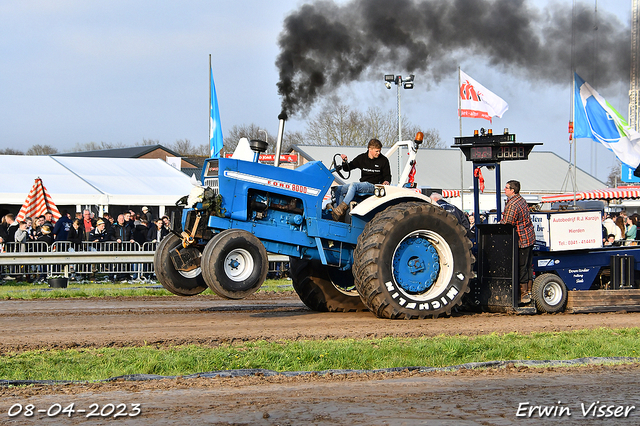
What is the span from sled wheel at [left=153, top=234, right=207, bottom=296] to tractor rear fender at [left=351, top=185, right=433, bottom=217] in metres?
2.25

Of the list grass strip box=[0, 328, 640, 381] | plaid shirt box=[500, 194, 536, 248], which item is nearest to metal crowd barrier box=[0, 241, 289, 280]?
plaid shirt box=[500, 194, 536, 248]

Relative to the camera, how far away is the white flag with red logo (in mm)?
25562

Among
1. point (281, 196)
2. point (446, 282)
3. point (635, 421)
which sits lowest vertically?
point (635, 421)

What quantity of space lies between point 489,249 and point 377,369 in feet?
15.1

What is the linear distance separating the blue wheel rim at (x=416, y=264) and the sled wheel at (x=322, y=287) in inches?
57.9

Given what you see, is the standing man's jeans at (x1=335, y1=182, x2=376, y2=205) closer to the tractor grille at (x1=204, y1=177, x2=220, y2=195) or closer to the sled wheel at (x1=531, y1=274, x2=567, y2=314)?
the tractor grille at (x1=204, y1=177, x2=220, y2=195)

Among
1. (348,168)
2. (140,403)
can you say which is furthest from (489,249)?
(140,403)

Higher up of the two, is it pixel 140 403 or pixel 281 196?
pixel 281 196

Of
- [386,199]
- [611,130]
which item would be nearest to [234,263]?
[386,199]

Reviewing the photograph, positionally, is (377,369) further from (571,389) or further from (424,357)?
(571,389)

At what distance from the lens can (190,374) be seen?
5961mm

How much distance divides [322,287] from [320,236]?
1.40 m

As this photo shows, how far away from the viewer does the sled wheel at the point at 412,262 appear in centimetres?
913

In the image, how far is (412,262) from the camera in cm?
955
